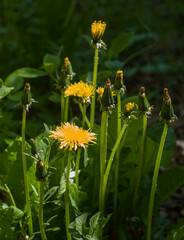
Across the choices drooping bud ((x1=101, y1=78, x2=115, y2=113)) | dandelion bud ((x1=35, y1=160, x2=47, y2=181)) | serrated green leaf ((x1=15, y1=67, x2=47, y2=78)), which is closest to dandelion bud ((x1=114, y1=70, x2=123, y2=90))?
drooping bud ((x1=101, y1=78, x2=115, y2=113))

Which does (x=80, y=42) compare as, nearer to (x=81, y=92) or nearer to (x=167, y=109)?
(x=81, y=92)

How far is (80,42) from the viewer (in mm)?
3512

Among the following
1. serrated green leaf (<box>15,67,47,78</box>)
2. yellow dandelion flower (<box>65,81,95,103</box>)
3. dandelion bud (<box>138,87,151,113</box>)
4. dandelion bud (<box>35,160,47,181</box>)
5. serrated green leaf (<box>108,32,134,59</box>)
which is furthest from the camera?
serrated green leaf (<box>108,32,134,59</box>)

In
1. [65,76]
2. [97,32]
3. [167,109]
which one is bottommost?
[167,109]

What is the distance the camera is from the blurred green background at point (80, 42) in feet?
9.77

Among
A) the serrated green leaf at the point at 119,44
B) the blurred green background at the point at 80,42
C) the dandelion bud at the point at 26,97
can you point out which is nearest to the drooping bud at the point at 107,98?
the dandelion bud at the point at 26,97

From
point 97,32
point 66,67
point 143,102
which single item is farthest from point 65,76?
point 143,102

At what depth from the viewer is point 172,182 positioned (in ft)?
5.63

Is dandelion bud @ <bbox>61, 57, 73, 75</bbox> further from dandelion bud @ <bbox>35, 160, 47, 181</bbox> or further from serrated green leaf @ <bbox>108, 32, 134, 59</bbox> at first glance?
serrated green leaf @ <bbox>108, 32, 134, 59</bbox>

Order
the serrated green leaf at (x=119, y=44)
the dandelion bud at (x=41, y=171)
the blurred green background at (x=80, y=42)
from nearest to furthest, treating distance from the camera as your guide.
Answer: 1. the dandelion bud at (x=41, y=171)
2. the serrated green leaf at (x=119, y=44)
3. the blurred green background at (x=80, y=42)

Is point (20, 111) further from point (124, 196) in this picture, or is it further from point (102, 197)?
point (102, 197)

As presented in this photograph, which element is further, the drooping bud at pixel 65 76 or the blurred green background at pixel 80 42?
the blurred green background at pixel 80 42

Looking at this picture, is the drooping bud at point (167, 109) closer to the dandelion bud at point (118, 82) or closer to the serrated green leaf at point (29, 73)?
the dandelion bud at point (118, 82)

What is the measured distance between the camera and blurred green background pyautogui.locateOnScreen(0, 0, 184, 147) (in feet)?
9.77
